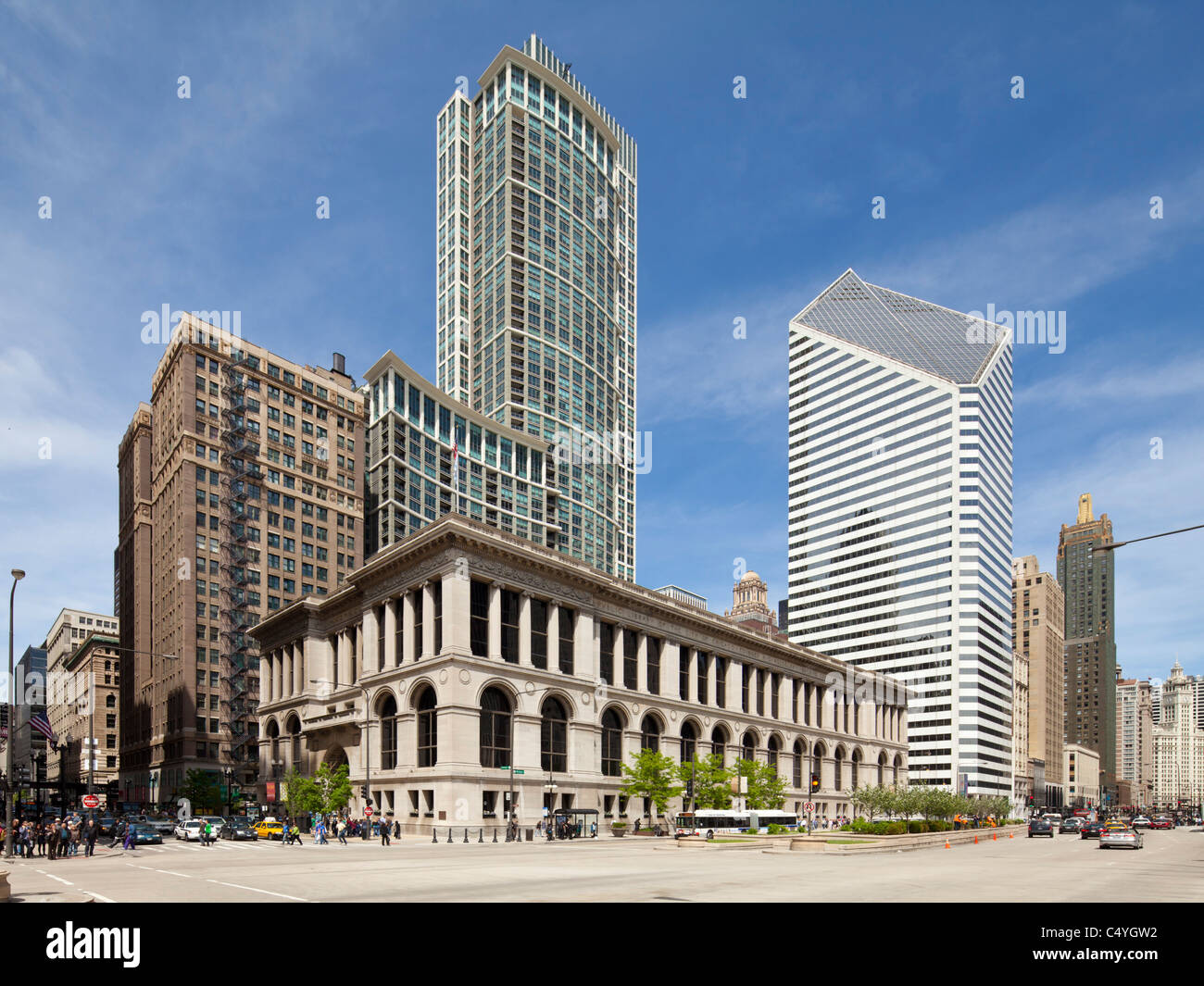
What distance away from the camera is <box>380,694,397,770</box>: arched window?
7044cm

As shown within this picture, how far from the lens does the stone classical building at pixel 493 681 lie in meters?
65.6

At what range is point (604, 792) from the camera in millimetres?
75438

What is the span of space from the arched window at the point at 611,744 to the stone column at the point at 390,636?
18.6 meters

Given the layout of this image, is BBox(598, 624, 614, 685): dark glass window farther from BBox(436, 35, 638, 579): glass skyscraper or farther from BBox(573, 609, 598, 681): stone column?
BBox(436, 35, 638, 579): glass skyscraper

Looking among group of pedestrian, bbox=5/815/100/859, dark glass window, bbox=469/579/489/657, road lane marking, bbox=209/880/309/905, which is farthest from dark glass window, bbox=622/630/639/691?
road lane marking, bbox=209/880/309/905

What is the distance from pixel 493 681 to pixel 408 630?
8311mm

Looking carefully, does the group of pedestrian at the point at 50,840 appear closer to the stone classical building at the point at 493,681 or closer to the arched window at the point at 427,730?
the stone classical building at the point at 493,681

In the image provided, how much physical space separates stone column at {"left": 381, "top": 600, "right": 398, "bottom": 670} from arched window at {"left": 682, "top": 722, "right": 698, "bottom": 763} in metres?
30.4

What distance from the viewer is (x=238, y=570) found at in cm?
11475

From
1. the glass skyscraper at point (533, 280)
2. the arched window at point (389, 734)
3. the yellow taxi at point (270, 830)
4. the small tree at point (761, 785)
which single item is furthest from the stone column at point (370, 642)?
the glass skyscraper at point (533, 280)

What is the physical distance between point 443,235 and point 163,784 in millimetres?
127356

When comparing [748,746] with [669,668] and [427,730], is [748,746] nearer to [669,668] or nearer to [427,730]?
[669,668]

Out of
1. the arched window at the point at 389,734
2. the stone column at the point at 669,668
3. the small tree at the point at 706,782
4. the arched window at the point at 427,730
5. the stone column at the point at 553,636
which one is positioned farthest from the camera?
the stone column at the point at 669,668
